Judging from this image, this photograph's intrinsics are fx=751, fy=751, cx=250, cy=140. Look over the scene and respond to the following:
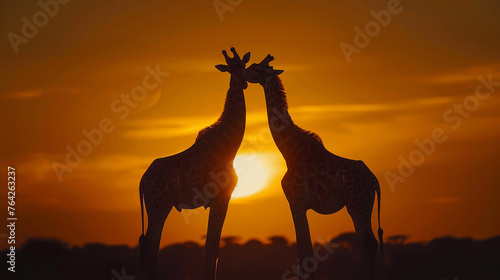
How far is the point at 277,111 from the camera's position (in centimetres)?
2277

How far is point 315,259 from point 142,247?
494 cm

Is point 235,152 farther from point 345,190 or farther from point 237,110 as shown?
point 345,190

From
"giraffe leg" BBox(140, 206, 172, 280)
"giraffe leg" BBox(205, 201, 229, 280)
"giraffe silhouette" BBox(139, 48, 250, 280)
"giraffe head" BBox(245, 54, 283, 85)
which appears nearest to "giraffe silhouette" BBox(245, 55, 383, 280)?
"giraffe head" BBox(245, 54, 283, 85)

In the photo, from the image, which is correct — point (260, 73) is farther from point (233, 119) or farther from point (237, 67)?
point (233, 119)

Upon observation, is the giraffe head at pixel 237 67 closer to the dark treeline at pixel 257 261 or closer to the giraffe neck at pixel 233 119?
the giraffe neck at pixel 233 119

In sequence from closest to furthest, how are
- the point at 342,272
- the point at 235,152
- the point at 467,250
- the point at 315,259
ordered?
the point at 315,259 < the point at 235,152 < the point at 342,272 < the point at 467,250

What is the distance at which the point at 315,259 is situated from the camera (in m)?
21.2

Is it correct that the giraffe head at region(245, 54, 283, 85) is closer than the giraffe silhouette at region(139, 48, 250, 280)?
No

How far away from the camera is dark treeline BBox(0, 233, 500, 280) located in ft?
88.2

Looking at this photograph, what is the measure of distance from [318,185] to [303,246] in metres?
1.82

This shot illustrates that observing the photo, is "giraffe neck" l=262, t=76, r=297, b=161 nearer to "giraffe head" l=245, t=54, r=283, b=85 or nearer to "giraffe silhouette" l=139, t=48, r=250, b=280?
"giraffe head" l=245, t=54, r=283, b=85

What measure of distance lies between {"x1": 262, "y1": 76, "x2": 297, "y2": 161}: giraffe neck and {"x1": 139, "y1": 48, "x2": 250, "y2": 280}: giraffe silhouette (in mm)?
1338

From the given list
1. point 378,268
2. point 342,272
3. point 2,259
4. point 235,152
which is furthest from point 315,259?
point 2,259

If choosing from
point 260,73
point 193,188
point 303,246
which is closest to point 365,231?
point 303,246
